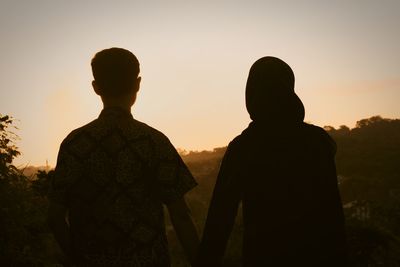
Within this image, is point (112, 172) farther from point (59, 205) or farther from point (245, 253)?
point (245, 253)

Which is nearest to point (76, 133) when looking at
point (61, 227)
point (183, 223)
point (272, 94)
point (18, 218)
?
point (61, 227)

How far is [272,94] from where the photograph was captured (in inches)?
119

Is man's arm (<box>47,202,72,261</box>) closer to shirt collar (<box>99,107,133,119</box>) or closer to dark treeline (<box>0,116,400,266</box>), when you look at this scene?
shirt collar (<box>99,107,133,119</box>)

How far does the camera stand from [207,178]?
38.0 metres

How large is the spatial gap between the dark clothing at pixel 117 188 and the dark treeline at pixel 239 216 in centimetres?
361

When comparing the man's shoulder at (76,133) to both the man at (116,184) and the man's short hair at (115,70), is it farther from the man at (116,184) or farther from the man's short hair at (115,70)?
the man's short hair at (115,70)

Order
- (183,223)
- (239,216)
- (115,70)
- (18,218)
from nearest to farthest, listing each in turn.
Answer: (115,70) → (183,223) → (18,218) → (239,216)

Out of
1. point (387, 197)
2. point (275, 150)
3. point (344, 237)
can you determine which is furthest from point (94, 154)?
point (387, 197)

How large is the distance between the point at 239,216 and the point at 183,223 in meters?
17.7

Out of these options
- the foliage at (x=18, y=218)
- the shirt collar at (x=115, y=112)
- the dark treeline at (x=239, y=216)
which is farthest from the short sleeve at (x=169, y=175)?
the foliage at (x=18, y=218)

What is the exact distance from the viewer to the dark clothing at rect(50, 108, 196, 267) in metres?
2.66

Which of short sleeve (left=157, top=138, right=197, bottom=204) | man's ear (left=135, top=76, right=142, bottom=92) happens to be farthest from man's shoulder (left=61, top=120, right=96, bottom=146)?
short sleeve (left=157, top=138, right=197, bottom=204)

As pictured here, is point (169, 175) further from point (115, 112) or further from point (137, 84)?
point (137, 84)

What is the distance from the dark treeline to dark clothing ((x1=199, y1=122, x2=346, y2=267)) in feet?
13.0
